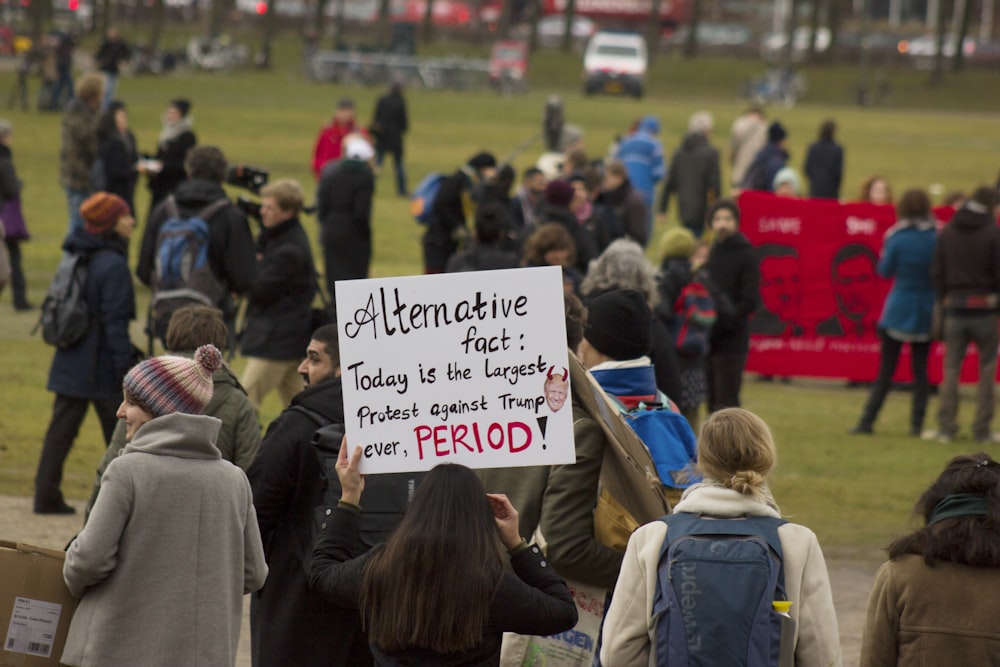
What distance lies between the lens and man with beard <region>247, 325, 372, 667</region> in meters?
5.07

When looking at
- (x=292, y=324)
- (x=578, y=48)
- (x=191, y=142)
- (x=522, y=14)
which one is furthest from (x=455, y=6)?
(x=292, y=324)

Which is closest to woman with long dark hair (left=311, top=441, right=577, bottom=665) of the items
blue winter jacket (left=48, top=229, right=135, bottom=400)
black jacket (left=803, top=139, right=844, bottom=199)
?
blue winter jacket (left=48, top=229, right=135, bottom=400)

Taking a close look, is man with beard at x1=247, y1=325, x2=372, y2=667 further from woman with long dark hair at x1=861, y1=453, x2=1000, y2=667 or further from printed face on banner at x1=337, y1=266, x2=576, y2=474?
woman with long dark hair at x1=861, y1=453, x2=1000, y2=667

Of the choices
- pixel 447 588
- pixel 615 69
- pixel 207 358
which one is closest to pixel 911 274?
pixel 207 358

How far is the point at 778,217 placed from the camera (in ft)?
47.2

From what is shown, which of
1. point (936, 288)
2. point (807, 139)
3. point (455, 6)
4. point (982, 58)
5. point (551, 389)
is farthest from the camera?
point (455, 6)

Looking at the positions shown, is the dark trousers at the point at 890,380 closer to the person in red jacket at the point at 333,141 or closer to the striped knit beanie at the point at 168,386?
the striped knit beanie at the point at 168,386

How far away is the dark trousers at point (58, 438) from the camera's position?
8531 millimetres

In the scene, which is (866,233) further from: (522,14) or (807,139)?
(522,14)

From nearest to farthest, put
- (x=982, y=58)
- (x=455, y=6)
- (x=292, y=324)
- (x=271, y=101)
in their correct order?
(x=292, y=324) < (x=271, y=101) < (x=982, y=58) < (x=455, y=6)

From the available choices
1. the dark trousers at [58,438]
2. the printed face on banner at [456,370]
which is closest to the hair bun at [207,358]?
the printed face on banner at [456,370]

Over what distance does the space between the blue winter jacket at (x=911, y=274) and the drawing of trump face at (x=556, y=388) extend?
816 centimetres

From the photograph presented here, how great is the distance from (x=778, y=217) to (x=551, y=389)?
10284 millimetres

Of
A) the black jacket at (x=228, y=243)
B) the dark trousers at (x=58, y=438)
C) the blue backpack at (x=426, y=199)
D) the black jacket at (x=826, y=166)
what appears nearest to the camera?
the dark trousers at (x=58, y=438)
